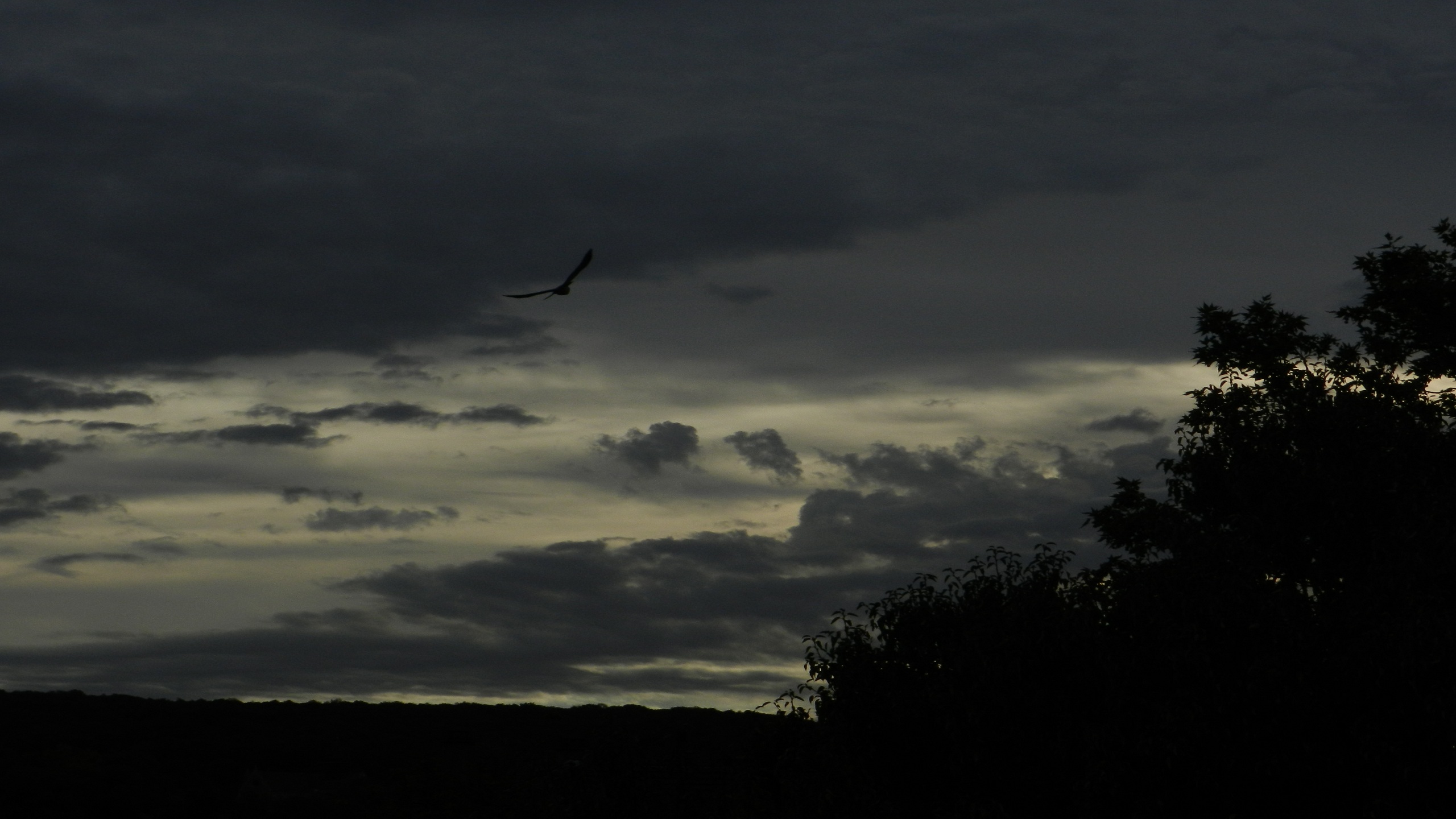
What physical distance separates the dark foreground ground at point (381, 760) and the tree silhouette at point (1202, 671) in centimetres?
241

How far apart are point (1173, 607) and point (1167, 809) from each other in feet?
10.7

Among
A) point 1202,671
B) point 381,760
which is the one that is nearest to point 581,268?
point 1202,671

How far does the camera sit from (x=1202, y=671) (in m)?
20.5

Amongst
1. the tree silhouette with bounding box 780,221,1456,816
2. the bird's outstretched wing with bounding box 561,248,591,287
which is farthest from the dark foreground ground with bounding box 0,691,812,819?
the bird's outstretched wing with bounding box 561,248,591,287

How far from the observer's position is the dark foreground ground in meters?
30.7

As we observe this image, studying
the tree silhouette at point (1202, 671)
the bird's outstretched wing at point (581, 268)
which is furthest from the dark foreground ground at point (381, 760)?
the bird's outstretched wing at point (581, 268)

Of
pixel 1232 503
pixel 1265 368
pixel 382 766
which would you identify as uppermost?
pixel 1265 368

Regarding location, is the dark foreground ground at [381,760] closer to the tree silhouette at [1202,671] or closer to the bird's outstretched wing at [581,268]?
the tree silhouette at [1202,671]

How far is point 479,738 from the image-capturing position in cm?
8100

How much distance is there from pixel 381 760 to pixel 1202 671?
62.0m

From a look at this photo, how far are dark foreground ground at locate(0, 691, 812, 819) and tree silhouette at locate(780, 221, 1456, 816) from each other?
2410 mm

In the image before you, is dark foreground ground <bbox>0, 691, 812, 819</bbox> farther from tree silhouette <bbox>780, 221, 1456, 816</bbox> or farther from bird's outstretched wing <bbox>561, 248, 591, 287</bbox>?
bird's outstretched wing <bbox>561, 248, 591, 287</bbox>

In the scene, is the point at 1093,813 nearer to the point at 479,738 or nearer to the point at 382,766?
the point at 382,766

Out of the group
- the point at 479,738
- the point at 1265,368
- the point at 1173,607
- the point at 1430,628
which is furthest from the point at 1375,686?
the point at 479,738
